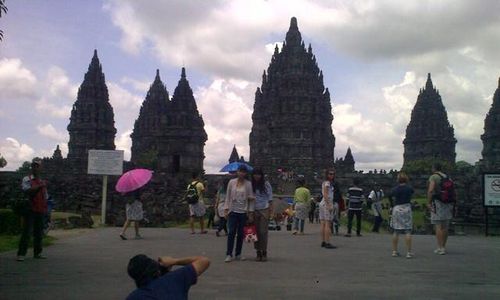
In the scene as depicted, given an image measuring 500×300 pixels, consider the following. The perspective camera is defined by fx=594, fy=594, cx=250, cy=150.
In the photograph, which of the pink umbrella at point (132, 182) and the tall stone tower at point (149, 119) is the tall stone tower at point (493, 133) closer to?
the tall stone tower at point (149, 119)

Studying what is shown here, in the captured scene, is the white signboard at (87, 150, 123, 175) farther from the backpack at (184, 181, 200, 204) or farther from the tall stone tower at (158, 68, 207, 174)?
the tall stone tower at (158, 68, 207, 174)

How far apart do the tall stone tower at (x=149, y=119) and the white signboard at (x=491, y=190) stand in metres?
70.1

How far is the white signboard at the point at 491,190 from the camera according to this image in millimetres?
18859

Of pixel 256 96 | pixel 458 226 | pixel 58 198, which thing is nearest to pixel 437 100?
pixel 256 96

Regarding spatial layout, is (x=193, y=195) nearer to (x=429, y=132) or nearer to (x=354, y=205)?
(x=354, y=205)

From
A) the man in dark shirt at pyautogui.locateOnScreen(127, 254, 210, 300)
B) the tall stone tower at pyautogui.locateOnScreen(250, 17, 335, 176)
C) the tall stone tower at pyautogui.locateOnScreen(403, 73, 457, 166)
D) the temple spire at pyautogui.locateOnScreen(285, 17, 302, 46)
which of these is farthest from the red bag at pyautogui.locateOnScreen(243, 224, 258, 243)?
the tall stone tower at pyautogui.locateOnScreen(403, 73, 457, 166)

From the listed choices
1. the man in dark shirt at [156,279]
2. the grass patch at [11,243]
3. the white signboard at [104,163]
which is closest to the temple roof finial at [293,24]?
the white signboard at [104,163]

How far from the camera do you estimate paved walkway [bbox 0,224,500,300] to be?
7.72m

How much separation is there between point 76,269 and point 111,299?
2784mm

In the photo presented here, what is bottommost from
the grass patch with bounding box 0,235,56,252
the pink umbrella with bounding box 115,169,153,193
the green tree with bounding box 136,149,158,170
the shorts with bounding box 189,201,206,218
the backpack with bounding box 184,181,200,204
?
the grass patch with bounding box 0,235,56,252

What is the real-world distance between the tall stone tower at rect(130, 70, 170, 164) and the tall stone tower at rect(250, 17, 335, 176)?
2055 centimetres

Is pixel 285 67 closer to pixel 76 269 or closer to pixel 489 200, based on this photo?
pixel 489 200

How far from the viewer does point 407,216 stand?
12164 millimetres

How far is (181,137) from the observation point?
69.2 metres
